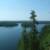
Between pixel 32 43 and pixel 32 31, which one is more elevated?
pixel 32 31

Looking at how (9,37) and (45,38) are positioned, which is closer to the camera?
(45,38)

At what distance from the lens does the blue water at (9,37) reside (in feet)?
7.01

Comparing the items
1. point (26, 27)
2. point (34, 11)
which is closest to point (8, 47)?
point (26, 27)

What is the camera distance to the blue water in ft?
7.01

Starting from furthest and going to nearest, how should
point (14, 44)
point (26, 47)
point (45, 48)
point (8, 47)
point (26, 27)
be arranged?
point (8, 47), point (14, 44), point (26, 27), point (26, 47), point (45, 48)

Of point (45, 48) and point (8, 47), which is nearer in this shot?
point (45, 48)

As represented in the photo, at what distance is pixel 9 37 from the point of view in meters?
2.27

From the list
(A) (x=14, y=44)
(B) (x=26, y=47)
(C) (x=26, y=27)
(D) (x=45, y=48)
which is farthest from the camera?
(A) (x=14, y=44)

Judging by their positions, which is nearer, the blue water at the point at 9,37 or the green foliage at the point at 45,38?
the green foliage at the point at 45,38

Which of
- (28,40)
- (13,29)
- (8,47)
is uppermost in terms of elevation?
(13,29)

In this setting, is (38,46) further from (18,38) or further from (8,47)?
(8,47)

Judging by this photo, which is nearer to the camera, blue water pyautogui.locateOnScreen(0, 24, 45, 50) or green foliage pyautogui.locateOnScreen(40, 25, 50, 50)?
green foliage pyautogui.locateOnScreen(40, 25, 50, 50)

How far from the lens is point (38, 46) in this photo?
74.4 inches

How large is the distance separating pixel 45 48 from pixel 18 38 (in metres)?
0.47
